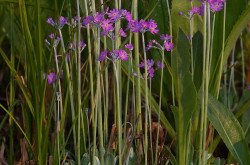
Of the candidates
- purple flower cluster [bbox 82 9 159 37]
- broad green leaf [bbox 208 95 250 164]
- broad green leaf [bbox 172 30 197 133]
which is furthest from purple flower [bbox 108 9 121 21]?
broad green leaf [bbox 208 95 250 164]

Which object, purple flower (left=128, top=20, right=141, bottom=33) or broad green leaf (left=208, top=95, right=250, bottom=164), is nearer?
purple flower (left=128, top=20, right=141, bottom=33)

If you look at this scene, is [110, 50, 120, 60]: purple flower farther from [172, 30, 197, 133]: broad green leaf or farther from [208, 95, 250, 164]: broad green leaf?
[208, 95, 250, 164]: broad green leaf

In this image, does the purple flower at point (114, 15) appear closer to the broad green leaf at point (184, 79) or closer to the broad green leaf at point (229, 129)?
the broad green leaf at point (184, 79)

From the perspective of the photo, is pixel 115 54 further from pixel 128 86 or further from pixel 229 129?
pixel 229 129

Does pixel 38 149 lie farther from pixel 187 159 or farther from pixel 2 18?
pixel 2 18

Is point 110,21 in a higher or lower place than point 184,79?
higher

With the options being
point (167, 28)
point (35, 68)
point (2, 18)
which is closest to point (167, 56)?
point (167, 28)

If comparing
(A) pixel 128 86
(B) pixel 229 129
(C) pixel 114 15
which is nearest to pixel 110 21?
(C) pixel 114 15

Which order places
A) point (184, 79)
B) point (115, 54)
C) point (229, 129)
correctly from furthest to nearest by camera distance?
point (229, 129)
point (184, 79)
point (115, 54)

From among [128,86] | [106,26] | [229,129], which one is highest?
[106,26]

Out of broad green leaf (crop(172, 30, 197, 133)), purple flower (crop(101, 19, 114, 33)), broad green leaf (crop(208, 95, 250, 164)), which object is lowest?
broad green leaf (crop(208, 95, 250, 164))

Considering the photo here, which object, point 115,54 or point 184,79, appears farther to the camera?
point 184,79
